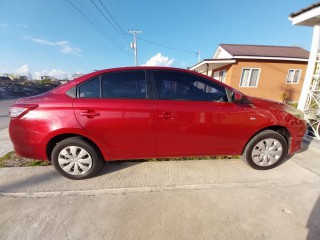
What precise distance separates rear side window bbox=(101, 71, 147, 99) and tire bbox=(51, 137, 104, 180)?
2.76 feet

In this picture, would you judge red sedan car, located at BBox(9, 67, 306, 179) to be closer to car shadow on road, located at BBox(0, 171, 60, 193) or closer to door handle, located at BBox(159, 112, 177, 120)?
door handle, located at BBox(159, 112, 177, 120)

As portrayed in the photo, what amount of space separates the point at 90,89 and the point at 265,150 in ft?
9.68

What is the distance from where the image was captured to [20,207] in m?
2.09

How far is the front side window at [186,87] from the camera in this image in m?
2.48

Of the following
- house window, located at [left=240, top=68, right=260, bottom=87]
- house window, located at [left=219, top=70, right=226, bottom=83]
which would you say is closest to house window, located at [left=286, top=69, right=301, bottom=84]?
house window, located at [left=240, top=68, right=260, bottom=87]

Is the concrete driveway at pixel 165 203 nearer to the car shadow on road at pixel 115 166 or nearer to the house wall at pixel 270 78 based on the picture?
the car shadow on road at pixel 115 166

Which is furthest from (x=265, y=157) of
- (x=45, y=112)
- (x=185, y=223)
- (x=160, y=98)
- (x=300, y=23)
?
(x=300, y=23)

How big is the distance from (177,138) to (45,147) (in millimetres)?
1954

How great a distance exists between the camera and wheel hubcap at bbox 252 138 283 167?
2.75m

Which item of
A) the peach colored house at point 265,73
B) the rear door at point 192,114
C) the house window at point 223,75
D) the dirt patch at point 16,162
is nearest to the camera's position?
the rear door at point 192,114

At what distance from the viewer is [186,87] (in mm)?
2523

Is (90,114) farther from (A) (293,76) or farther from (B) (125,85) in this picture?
(A) (293,76)

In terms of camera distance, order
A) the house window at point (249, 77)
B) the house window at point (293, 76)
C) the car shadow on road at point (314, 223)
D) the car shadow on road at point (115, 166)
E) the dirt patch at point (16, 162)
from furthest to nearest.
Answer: the house window at point (293, 76)
the house window at point (249, 77)
the dirt patch at point (16, 162)
the car shadow on road at point (115, 166)
the car shadow on road at point (314, 223)

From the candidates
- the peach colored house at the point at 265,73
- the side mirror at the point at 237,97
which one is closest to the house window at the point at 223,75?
the peach colored house at the point at 265,73
